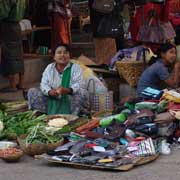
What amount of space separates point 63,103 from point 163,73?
Answer: 139 centimetres

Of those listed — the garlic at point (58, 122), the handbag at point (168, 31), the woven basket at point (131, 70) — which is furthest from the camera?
the handbag at point (168, 31)

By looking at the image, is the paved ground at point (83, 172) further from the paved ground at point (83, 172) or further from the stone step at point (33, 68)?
the stone step at point (33, 68)

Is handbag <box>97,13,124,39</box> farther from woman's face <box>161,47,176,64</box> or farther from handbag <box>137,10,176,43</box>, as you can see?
woman's face <box>161,47,176,64</box>

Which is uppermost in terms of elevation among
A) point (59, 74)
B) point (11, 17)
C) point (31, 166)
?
point (11, 17)

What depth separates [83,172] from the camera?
639 centimetres

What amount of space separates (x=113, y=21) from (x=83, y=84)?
71.9 inches

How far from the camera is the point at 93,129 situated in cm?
754

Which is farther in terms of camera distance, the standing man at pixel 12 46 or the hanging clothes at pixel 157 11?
the hanging clothes at pixel 157 11

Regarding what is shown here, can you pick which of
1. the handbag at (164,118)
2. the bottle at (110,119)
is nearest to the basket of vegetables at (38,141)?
the bottle at (110,119)

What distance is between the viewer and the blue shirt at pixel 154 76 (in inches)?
337

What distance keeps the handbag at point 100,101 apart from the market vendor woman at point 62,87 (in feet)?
0.65

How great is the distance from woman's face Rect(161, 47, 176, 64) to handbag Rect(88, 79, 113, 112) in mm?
879

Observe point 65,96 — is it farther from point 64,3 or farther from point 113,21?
point 64,3

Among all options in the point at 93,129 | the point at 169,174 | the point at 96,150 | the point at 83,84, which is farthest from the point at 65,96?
Answer: the point at 169,174
